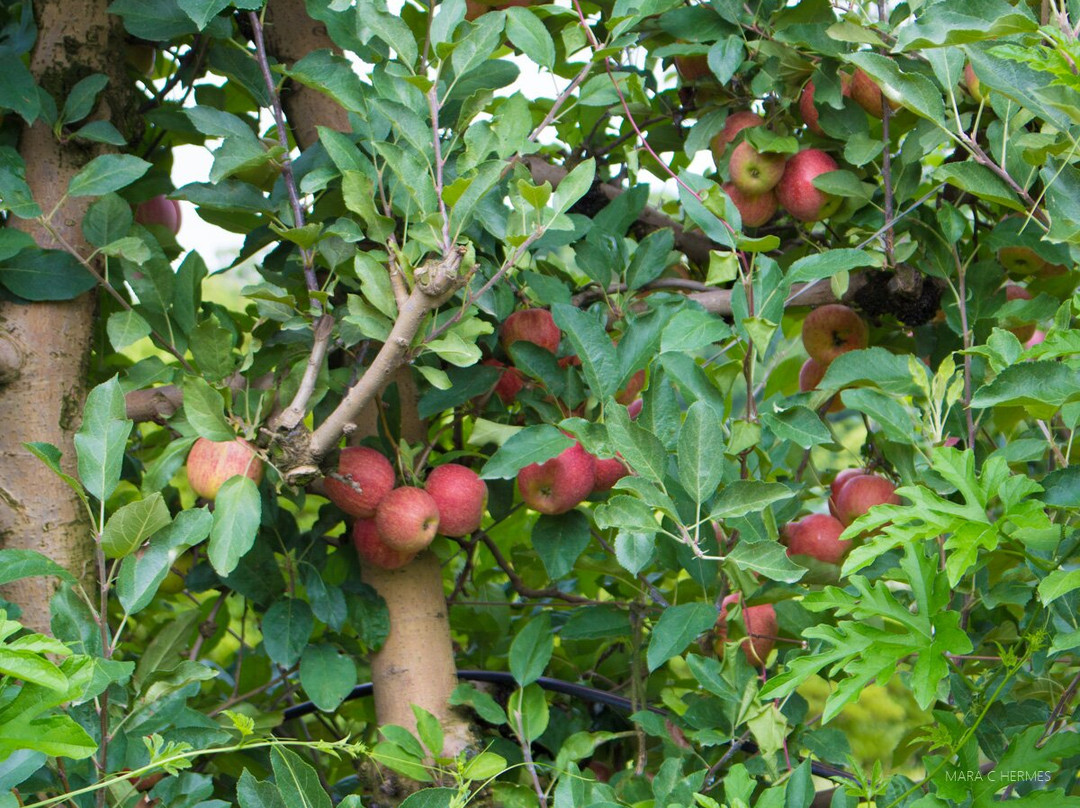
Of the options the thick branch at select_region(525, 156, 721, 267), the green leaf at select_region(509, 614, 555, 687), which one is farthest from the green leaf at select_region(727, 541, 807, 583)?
the thick branch at select_region(525, 156, 721, 267)

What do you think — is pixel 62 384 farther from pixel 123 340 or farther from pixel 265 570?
pixel 265 570

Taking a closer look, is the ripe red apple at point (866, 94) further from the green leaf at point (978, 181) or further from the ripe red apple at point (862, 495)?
the ripe red apple at point (862, 495)

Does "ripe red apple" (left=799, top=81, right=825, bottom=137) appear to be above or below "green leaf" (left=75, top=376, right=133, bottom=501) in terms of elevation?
above

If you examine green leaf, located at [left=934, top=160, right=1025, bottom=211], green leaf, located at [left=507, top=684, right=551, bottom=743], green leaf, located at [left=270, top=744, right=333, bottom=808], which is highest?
green leaf, located at [left=934, top=160, right=1025, bottom=211]

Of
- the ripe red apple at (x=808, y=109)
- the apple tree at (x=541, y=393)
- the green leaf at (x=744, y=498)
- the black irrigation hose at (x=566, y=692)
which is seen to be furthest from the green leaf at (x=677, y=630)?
the ripe red apple at (x=808, y=109)

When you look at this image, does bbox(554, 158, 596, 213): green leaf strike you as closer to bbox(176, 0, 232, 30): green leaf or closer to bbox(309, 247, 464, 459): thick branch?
bbox(309, 247, 464, 459): thick branch

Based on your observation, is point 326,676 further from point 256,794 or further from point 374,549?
point 256,794

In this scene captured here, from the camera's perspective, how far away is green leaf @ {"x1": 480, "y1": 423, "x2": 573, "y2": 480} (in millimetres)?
948

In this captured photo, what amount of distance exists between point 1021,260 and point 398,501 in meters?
0.73

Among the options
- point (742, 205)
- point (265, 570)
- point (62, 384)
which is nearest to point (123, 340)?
point (62, 384)

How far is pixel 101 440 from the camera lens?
83 centimetres

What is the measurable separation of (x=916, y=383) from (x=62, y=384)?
0.84 m

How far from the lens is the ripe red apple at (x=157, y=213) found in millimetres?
1364

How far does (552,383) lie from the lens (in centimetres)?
107
